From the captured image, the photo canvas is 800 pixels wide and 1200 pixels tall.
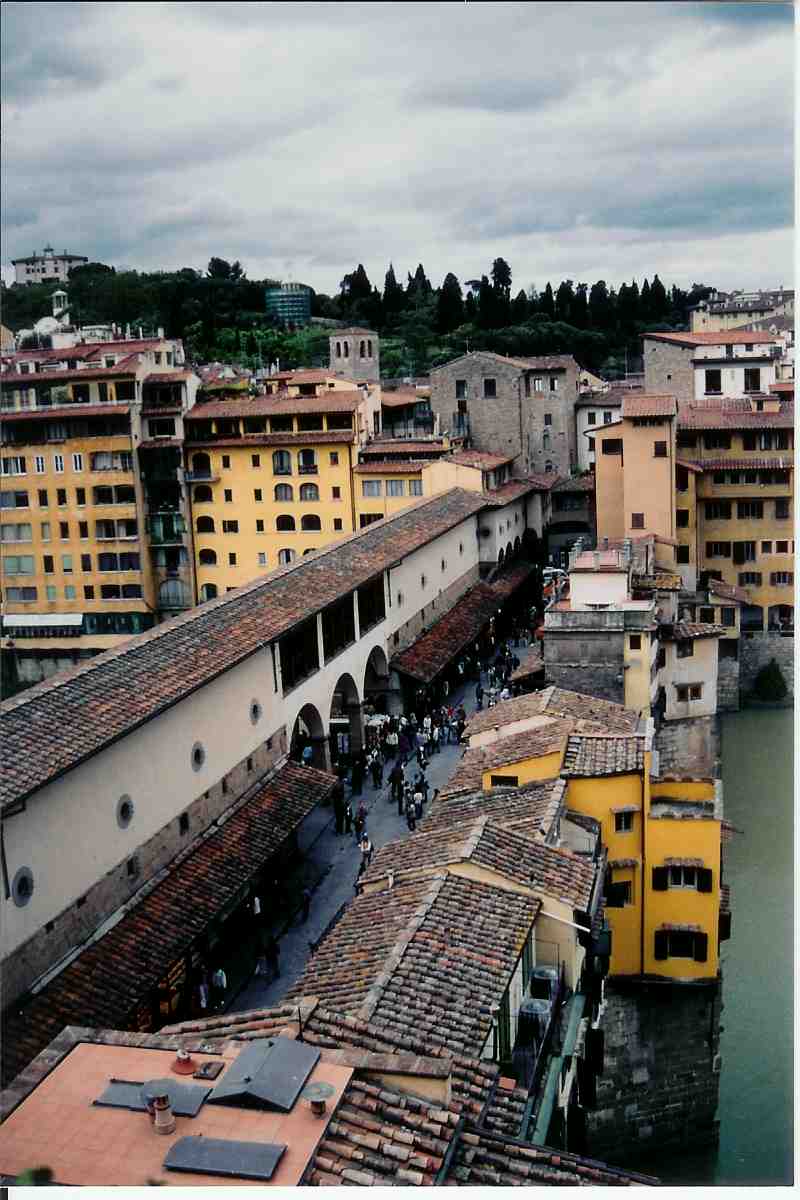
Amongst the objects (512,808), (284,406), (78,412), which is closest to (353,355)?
(284,406)

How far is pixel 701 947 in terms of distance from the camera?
25.7ft

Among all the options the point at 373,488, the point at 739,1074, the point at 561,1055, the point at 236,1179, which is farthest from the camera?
the point at 373,488

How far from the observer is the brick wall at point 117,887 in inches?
220

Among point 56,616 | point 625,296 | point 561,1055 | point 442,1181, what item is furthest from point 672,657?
point 625,296

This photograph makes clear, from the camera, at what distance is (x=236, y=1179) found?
9.13ft

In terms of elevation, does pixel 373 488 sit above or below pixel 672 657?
above

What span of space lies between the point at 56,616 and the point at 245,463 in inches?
153

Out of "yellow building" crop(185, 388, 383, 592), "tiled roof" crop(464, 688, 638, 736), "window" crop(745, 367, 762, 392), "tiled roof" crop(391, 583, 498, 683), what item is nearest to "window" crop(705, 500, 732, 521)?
"tiled roof" crop(391, 583, 498, 683)

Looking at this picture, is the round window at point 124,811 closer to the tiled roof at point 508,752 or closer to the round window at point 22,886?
the round window at point 22,886

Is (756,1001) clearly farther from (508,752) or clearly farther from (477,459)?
(477,459)

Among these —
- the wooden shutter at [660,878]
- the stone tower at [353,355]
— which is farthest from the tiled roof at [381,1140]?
the stone tower at [353,355]

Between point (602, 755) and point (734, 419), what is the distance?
985 cm

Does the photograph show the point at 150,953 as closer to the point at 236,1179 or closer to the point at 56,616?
the point at 236,1179

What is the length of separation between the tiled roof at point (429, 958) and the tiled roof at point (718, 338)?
16.5m
